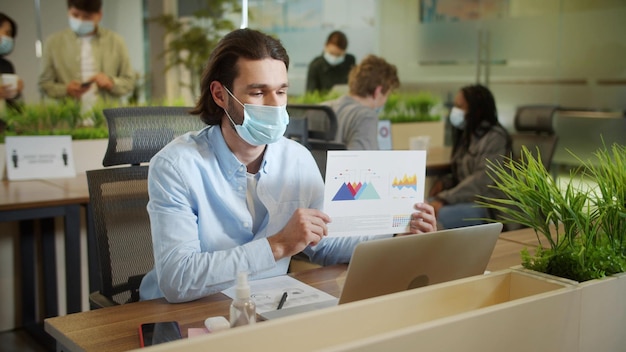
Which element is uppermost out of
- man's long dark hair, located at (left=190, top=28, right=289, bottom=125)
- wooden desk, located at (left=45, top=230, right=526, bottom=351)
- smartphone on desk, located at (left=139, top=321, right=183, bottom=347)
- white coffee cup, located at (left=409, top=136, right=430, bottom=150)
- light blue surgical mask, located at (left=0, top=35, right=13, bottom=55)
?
light blue surgical mask, located at (left=0, top=35, right=13, bottom=55)

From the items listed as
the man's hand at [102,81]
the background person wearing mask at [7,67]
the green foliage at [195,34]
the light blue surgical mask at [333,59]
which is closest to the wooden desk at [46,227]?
the background person wearing mask at [7,67]

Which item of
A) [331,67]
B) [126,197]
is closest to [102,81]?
[331,67]

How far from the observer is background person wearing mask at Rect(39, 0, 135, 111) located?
5.05 m

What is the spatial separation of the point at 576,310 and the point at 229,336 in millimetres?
576

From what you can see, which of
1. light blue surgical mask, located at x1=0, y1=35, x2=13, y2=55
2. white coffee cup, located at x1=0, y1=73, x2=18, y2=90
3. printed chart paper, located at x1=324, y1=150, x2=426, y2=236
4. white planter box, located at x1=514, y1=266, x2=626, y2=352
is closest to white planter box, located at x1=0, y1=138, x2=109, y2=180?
white coffee cup, located at x1=0, y1=73, x2=18, y2=90

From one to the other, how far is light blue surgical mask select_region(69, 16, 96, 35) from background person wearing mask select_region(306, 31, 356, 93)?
1774 mm

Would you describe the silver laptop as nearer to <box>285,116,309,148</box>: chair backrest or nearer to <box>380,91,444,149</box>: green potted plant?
<box>285,116,309,148</box>: chair backrest

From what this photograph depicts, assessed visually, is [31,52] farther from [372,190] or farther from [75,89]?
[372,190]

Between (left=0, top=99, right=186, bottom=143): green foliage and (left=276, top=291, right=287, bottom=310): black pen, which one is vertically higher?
(left=0, top=99, right=186, bottom=143): green foliage

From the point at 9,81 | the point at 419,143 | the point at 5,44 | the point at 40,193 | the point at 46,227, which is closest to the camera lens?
the point at 40,193

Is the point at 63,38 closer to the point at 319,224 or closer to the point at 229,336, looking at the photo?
the point at 319,224

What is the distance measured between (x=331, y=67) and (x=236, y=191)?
4314mm

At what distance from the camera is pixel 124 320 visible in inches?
55.4

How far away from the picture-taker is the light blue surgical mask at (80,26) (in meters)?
5.07
